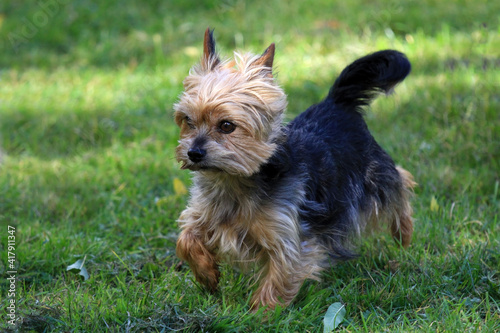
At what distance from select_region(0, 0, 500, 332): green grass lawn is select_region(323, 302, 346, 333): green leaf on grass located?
42mm

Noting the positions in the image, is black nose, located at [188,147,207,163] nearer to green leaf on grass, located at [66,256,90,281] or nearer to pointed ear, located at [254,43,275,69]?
pointed ear, located at [254,43,275,69]

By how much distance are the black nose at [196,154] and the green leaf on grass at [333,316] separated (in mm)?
1031

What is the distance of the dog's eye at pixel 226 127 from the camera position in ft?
9.93

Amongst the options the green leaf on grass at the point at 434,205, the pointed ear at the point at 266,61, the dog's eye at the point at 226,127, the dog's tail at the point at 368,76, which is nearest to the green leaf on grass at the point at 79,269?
the dog's eye at the point at 226,127

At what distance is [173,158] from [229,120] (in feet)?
2.21

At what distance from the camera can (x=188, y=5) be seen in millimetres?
9094

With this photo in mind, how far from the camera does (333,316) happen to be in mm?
3080

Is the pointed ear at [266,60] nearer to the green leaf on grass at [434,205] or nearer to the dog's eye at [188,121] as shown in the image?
the dog's eye at [188,121]

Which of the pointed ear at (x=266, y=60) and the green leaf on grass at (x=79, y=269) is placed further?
the green leaf on grass at (x=79, y=269)

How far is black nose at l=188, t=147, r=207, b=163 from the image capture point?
2.94 metres

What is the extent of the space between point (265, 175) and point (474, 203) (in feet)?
6.51

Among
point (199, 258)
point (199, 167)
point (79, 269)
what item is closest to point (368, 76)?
point (199, 167)

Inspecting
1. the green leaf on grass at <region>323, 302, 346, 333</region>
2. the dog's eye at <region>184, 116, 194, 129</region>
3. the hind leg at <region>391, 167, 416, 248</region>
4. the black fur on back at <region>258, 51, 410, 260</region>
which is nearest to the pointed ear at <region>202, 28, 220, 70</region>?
the dog's eye at <region>184, 116, 194, 129</region>

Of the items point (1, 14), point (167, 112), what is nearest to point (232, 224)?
point (167, 112)
